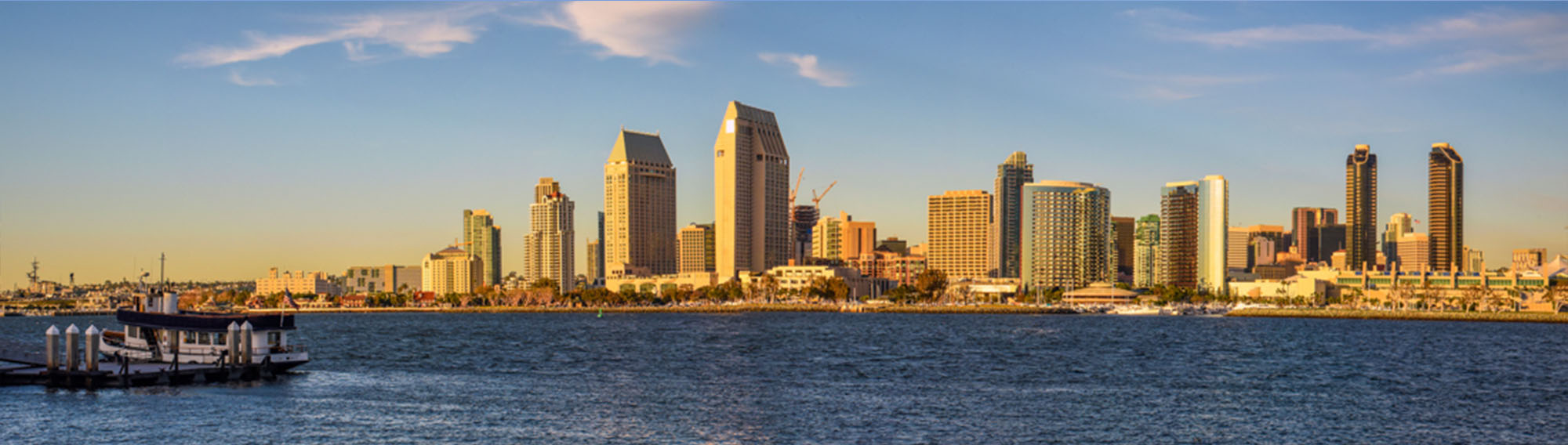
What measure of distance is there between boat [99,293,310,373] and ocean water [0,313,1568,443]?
2.36m

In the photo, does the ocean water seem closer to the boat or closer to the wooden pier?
the wooden pier

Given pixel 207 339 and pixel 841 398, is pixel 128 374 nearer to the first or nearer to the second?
pixel 207 339

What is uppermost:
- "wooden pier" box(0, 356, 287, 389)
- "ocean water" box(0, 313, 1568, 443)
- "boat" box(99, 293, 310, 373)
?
"boat" box(99, 293, 310, 373)

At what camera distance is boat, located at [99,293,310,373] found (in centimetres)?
7200

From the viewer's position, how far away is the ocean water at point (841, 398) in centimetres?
5306

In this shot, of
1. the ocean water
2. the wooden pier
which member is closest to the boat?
the wooden pier

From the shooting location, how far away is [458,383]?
7356cm

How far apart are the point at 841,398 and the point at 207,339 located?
118 ft

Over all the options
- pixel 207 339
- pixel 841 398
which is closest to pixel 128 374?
pixel 207 339

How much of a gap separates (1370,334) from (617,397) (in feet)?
377

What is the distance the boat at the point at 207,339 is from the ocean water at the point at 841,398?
236 centimetres

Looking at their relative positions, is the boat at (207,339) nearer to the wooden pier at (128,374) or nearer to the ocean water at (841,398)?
the wooden pier at (128,374)

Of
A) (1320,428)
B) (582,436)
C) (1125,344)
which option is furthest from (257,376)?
(1125,344)

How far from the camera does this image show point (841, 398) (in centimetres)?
6575
